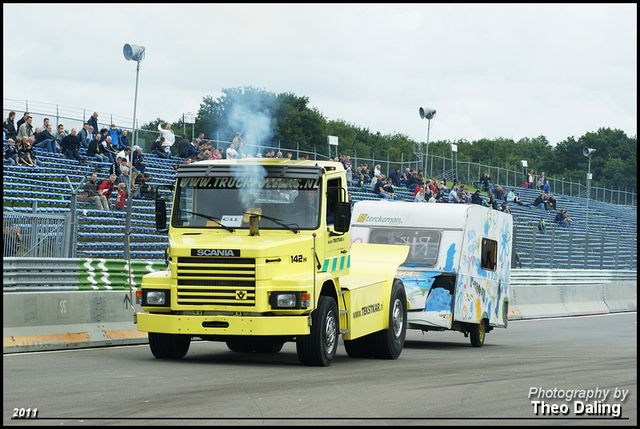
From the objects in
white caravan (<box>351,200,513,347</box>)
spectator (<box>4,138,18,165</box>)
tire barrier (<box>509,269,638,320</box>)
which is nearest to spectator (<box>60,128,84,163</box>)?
spectator (<box>4,138,18,165</box>)

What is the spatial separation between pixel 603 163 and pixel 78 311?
13796 centimetres

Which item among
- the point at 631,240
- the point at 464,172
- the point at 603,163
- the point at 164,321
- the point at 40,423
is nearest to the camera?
the point at 40,423

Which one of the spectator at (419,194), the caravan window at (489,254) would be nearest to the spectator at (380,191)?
the spectator at (419,194)

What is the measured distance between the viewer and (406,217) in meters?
16.8

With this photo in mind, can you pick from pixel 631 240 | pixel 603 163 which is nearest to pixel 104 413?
pixel 631 240

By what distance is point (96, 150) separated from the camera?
2827 centimetres

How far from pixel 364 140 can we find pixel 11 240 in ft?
262

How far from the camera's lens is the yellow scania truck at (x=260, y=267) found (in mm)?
11469

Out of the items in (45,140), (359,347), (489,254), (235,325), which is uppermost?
(45,140)

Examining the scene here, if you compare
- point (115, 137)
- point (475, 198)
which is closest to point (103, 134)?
point (115, 137)

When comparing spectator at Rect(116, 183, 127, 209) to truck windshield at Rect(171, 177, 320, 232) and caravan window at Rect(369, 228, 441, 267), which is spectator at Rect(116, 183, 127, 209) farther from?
truck windshield at Rect(171, 177, 320, 232)

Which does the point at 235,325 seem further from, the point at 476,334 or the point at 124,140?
the point at 124,140

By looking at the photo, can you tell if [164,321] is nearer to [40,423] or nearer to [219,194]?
[219,194]

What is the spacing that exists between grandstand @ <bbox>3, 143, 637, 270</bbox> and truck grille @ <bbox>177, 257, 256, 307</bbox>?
1256 mm
